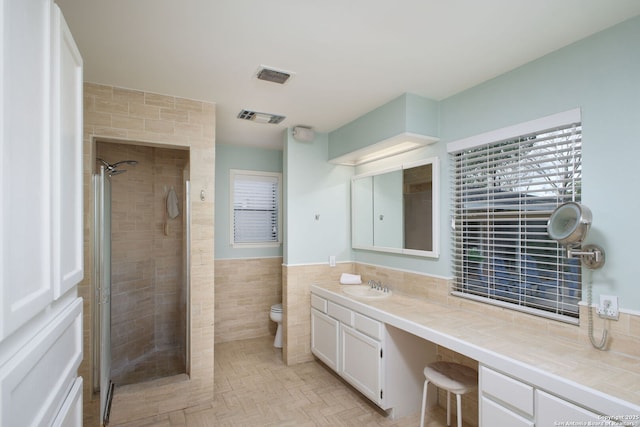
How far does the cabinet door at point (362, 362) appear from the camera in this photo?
2627 mm

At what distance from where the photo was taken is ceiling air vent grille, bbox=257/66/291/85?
2.38m

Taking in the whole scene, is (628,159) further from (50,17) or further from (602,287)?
(50,17)

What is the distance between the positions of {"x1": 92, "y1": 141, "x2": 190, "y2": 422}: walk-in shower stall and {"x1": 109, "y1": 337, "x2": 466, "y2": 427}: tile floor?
57 centimetres

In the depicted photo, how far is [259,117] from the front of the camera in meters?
3.37

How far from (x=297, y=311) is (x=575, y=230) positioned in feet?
8.85

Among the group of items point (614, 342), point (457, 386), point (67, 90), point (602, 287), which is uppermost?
point (67, 90)

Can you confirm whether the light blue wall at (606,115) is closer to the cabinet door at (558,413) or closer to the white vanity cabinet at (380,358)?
the cabinet door at (558,413)

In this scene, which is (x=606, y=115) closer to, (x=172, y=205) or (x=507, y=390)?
(x=507, y=390)

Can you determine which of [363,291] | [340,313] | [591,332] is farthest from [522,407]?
[363,291]

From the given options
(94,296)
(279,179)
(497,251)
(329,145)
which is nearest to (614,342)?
(497,251)

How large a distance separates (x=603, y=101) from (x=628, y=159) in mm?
362

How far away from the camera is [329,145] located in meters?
3.95

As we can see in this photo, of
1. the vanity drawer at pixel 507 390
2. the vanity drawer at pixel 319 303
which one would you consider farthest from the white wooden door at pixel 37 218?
the vanity drawer at pixel 319 303

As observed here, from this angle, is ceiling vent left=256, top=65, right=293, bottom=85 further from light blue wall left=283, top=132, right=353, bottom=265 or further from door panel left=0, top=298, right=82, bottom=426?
door panel left=0, top=298, right=82, bottom=426
